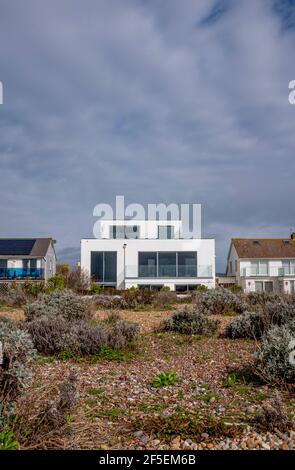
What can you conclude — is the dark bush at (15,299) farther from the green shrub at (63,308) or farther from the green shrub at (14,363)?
the green shrub at (14,363)

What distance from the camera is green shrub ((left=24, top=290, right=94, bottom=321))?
974 cm

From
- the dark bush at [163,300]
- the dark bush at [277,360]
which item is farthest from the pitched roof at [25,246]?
the dark bush at [277,360]

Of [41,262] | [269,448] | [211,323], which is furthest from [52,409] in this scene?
[41,262]

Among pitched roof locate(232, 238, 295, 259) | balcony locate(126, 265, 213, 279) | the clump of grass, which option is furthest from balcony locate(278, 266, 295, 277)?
the clump of grass

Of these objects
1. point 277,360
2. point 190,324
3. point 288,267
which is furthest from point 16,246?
point 277,360

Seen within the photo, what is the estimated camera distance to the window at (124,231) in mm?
36562

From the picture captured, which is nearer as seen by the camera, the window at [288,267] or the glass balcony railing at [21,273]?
the glass balcony railing at [21,273]

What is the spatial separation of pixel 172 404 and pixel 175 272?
28492 millimetres

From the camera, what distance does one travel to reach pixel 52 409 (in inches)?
149

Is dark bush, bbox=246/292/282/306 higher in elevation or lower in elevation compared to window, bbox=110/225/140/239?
lower

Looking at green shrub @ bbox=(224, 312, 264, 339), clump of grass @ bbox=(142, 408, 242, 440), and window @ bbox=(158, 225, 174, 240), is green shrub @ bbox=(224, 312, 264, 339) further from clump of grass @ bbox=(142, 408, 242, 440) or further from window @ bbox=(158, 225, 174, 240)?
window @ bbox=(158, 225, 174, 240)

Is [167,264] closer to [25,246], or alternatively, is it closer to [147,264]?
[147,264]

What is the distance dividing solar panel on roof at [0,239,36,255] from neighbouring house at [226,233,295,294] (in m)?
17.4

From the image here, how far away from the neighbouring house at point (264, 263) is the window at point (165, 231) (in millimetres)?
6234
